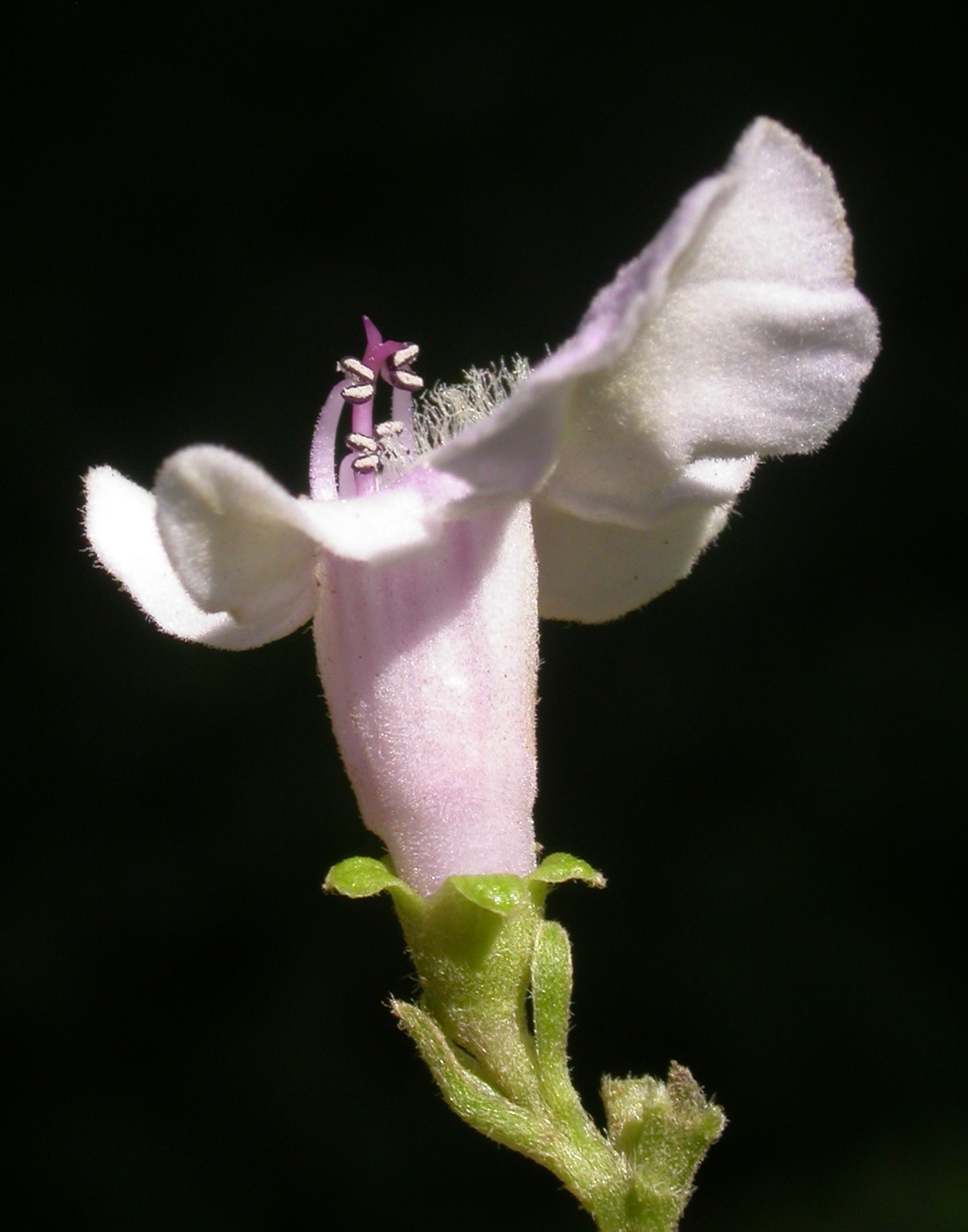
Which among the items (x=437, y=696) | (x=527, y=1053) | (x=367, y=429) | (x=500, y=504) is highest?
(x=367, y=429)

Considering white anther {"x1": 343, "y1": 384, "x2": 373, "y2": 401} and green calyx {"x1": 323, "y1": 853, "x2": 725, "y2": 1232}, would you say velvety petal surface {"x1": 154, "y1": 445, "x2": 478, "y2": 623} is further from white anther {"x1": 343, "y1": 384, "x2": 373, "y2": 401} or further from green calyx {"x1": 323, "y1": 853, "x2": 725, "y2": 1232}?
green calyx {"x1": 323, "y1": 853, "x2": 725, "y2": 1232}

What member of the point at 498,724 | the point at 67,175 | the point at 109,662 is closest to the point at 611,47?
the point at 67,175

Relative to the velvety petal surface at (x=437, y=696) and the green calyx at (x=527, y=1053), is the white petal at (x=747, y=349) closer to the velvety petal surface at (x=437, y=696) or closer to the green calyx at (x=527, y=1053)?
the velvety petal surface at (x=437, y=696)

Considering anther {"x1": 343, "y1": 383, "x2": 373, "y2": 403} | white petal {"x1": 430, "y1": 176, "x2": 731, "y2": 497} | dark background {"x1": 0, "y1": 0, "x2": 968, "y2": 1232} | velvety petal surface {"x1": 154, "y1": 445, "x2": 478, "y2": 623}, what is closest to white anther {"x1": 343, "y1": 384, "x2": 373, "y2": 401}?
anther {"x1": 343, "y1": 383, "x2": 373, "y2": 403}

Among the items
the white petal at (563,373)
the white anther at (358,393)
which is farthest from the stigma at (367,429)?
the white petal at (563,373)

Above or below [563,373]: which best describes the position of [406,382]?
above

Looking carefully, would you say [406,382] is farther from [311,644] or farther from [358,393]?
[311,644]

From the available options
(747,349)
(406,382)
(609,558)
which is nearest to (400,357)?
(406,382)
